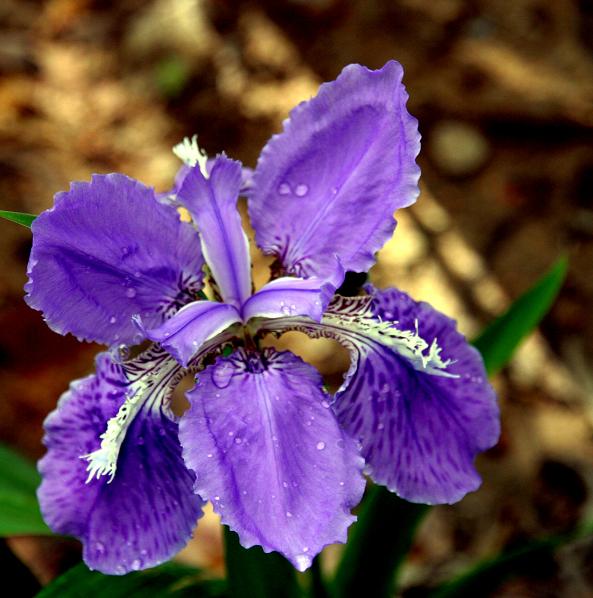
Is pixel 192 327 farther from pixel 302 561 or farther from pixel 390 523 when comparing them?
pixel 390 523

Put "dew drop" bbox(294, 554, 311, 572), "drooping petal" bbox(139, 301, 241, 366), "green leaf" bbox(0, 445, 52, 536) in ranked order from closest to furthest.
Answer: "dew drop" bbox(294, 554, 311, 572) → "drooping petal" bbox(139, 301, 241, 366) → "green leaf" bbox(0, 445, 52, 536)

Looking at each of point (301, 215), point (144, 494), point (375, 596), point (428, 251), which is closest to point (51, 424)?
point (144, 494)

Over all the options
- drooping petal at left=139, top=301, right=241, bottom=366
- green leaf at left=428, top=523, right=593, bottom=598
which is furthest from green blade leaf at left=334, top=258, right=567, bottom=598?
drooping petal at left=139, top=301, right=241, bottom=366

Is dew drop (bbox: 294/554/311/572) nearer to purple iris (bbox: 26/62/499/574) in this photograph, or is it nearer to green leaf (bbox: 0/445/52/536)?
purple iris (bbox: 26/62/499/574)

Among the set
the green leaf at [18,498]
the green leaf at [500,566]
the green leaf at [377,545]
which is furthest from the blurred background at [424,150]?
the green leaf at [18,498]

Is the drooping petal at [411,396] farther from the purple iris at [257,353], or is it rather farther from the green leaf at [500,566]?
the green leaf at [500,566]

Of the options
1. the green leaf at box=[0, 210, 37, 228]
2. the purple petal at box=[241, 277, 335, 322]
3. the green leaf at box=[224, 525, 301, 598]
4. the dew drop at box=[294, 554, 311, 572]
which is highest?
the green leaf at box=[0, 210, 37, 228]

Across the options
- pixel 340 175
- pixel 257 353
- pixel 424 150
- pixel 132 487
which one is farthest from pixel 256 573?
pixel 424 150
